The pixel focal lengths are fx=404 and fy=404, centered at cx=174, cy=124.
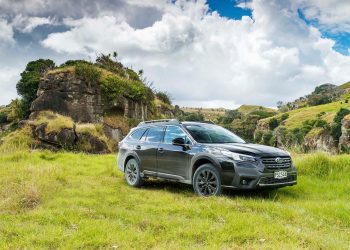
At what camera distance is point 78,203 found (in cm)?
860

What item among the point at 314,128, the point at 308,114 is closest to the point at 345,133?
the point at 314,128

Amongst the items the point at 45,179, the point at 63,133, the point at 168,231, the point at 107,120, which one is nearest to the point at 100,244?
the point at 168,231

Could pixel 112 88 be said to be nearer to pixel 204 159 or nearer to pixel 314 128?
pixel 204 159

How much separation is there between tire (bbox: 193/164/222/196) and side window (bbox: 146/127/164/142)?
6.69ft

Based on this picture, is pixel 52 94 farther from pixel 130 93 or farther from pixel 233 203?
pixel 233 203

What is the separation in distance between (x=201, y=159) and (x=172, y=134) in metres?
1.54

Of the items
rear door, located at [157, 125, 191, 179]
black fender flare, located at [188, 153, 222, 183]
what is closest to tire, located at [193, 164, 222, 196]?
black fender flare, located at [188, 153, 222, 183]

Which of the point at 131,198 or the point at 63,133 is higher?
the point at 63,133

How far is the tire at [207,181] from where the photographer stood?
9.02 m

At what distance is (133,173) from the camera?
11867 millimetres

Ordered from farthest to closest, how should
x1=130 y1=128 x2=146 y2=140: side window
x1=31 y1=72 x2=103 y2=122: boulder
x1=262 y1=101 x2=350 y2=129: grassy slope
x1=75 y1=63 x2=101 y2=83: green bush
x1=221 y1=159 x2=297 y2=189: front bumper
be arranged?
x1=262 y1=101 x2=350 y2=129: grassy slope < x1=75 y1=63 x2=101 y2=83: green bush < x1=31 y1=72 x2=103 y2=122: boulder < x1=130 y1=128 x2=146 y2=140: side window < x1=221 y1=159 x2=297 y2=189: front bumper

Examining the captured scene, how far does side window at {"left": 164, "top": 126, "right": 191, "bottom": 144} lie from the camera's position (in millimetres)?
10456

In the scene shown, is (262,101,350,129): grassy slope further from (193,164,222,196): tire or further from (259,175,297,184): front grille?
(193,164,222,196): tire

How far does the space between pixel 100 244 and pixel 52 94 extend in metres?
24.4
